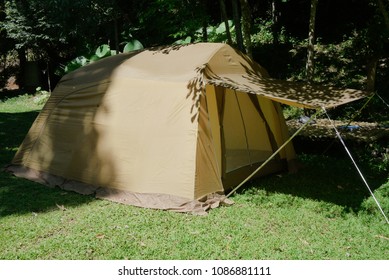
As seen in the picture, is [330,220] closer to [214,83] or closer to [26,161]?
[214,83]

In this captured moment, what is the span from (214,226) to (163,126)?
61.7 inches

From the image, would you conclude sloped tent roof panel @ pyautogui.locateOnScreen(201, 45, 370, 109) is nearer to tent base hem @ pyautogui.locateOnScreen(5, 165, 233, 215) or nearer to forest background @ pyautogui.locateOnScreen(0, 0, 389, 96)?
tent base hem @ pyautogui.locateOnScreen(5, 165, 233, 215)

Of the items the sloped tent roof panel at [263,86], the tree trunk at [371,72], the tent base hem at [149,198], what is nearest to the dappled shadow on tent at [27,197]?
the tent base hem at [149,198]

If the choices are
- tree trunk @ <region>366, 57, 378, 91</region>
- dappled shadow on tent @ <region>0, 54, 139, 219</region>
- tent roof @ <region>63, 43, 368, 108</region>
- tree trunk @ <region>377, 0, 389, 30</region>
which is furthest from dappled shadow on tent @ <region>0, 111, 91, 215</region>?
tree trunk @ <region>366, 57, 378, 91</region>

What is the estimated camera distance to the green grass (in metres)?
4.16

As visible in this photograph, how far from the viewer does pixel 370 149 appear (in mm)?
7547

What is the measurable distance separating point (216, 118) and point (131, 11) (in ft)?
33.8

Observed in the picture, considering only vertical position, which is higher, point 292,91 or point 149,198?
point 292,91

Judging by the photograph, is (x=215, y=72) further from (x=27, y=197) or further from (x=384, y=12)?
(x=27, y=197)

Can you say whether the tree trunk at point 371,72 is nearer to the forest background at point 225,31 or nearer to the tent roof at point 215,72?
the forest background at point 225,31

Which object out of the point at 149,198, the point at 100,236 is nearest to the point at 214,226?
the point at 149,198

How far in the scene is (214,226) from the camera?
4719 mm

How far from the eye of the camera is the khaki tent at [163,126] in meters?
5.36

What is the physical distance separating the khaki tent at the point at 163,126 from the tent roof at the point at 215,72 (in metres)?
0.02
